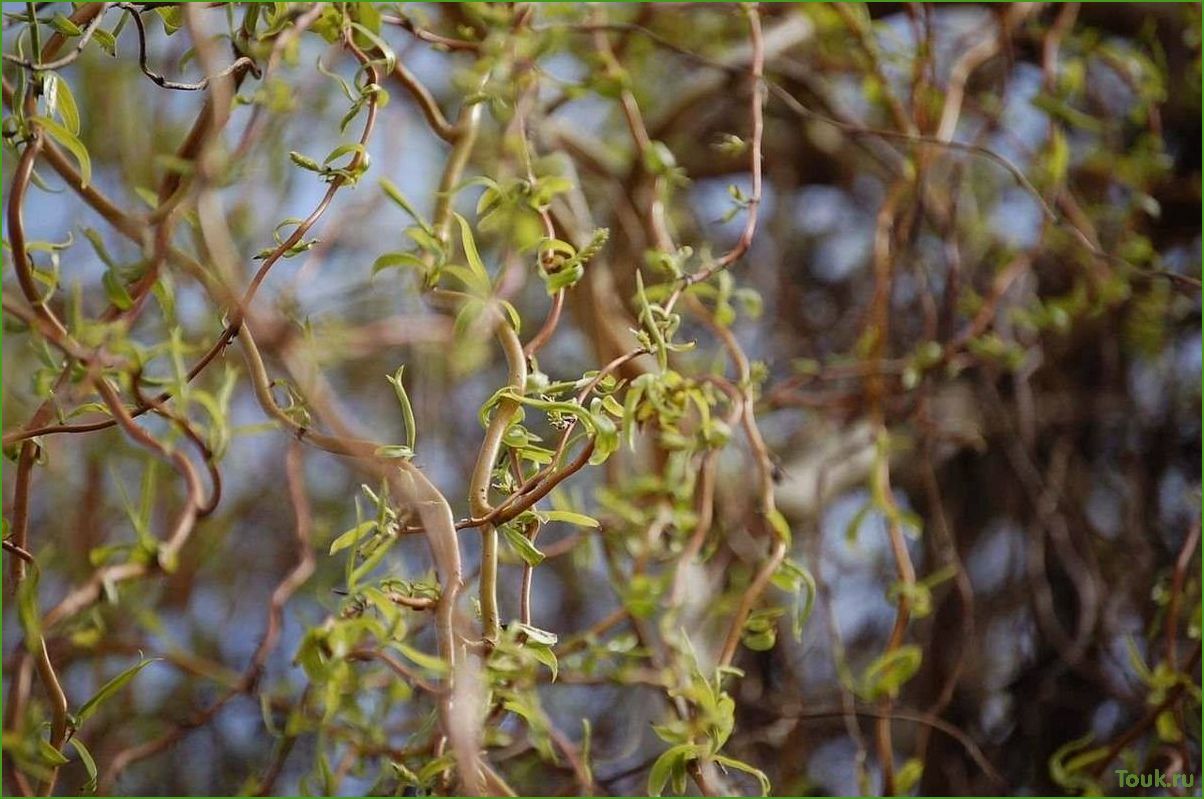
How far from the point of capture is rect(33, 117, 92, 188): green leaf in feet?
1.30

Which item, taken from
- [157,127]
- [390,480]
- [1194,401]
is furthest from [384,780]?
[1194,401]

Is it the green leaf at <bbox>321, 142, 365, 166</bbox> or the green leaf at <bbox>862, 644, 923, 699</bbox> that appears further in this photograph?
the green leaf at <bbox>862, 644, 923, 699</bbox>

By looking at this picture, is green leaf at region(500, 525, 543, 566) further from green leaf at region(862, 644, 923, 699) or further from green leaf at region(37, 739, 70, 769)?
green leaf at region(862, 644, 923, 699)

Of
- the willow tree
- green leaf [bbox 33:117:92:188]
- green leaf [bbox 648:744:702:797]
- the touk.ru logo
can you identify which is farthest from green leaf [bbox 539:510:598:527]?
the touk.ru logo

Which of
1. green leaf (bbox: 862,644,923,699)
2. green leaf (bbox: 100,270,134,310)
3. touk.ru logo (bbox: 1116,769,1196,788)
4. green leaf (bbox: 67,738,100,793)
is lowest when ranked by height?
touk.ru logo (bbox: 1116,769,1196,788)

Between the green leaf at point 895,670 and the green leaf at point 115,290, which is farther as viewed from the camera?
the green leaf at point 895,670

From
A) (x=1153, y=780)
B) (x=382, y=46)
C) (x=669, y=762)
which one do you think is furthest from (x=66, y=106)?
(x=1153, y=780)

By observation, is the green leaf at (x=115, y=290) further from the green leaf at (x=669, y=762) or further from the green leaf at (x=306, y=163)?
the green leaf at (x=669, y=762)

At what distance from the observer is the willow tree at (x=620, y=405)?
0.45 meters

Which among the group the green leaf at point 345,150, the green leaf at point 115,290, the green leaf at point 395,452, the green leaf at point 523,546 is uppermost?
the green leaf at point 345,150

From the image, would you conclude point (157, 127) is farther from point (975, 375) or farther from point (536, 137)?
point (975, 375)

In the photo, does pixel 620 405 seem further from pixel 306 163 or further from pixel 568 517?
pixel 306 163

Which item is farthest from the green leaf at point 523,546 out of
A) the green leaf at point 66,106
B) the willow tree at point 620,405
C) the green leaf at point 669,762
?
the green leaf at point 66,106

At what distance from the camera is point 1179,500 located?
123cm
